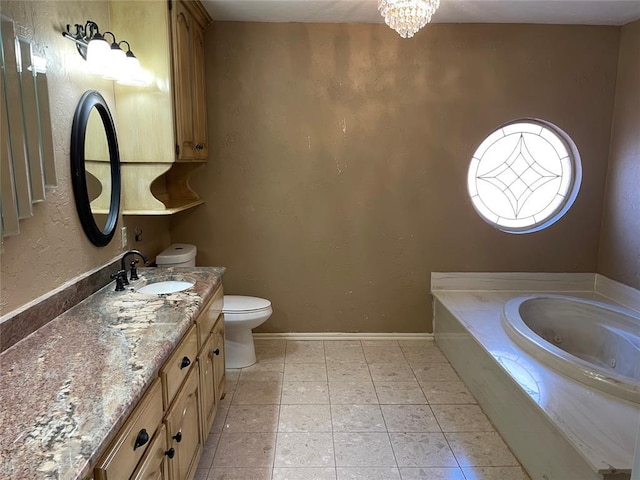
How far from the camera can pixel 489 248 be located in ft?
11.4

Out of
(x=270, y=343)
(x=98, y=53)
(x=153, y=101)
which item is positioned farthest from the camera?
(x=270, y=343)

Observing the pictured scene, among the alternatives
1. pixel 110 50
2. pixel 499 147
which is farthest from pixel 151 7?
pixel 499 147

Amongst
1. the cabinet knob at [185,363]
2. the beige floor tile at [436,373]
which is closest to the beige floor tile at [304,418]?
the beige floor tile at [436,373]

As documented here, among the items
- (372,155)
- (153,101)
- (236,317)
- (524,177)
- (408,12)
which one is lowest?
(236,317)

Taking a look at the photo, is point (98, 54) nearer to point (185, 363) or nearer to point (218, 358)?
point (185, 363)

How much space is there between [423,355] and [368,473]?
1373mm

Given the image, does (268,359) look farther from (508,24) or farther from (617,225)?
(508,24)

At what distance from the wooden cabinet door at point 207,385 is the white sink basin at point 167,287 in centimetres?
28

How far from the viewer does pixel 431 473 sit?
2080 millimetres

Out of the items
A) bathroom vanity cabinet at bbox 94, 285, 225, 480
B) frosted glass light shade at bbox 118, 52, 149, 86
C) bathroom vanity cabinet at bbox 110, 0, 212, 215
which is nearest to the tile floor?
bathroom vanity cabinet at bbox 94, 285, 225, 480

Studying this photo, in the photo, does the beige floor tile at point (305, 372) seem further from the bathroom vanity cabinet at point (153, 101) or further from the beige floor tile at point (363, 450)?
the bathroom vanity cabinet at point (153, 101)

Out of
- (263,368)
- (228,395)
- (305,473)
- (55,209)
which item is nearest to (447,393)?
(305,473)

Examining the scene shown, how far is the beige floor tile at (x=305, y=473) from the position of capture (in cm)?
204

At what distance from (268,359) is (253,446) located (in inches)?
38.5
